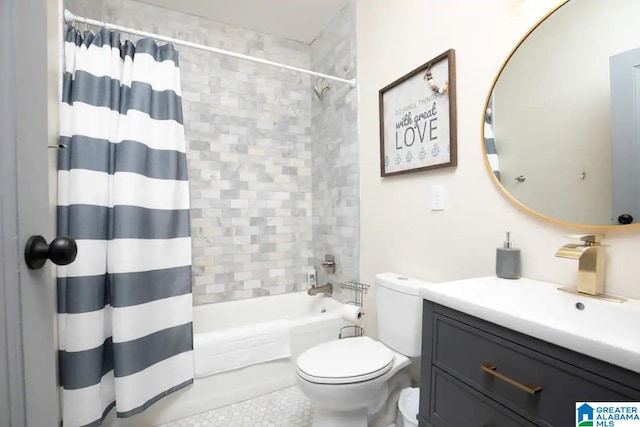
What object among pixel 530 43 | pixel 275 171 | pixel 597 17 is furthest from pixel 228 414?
pixel 597 17

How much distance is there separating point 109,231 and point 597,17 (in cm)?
210

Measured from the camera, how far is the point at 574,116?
1.04 metres

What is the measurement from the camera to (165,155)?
158 cm

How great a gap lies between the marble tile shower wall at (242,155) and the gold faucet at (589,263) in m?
1.96

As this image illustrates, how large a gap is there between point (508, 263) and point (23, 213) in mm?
1376

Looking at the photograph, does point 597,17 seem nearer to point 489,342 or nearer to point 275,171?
point 489,342

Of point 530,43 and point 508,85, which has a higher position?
point 530,43

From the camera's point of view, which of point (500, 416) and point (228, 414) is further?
point (228, 414)

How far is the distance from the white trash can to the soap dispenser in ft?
2.32

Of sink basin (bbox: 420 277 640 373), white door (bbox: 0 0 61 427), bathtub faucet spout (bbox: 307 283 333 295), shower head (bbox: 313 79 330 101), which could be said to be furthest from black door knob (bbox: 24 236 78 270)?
shower head (bbox: 313 79 330 101)

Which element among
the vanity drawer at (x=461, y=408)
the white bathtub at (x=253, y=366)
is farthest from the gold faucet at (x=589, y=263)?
the white bathtub at (x=253, y=366)

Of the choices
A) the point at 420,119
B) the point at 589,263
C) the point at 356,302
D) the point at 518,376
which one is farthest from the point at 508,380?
the point at 356,302

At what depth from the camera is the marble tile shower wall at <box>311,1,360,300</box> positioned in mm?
2133

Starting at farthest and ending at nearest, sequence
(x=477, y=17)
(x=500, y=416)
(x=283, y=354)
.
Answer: (x=283, y=354) → (x=477, y=17) → (x=500, y=416)
